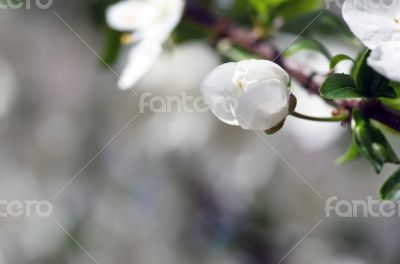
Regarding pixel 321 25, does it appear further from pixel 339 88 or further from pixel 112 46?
pixel 339 88

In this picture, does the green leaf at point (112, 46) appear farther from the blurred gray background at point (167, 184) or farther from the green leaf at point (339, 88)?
the green leaf at point (339, 88)

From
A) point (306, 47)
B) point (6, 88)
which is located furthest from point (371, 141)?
point (6, 88)

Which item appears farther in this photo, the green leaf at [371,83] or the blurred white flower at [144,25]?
the blurred white flower at [144,25]

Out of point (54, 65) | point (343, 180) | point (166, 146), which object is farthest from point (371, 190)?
point (54, 65)

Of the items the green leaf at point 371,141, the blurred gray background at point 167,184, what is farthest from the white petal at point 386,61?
the blurred gray background at point 167,184

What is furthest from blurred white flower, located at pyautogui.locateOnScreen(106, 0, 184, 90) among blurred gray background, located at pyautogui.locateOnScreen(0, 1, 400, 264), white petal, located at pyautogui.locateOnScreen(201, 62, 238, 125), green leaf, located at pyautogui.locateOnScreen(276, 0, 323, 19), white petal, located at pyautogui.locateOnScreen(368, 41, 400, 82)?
blurred gray background, located at pyautogui.locateOnScreen(0, 1, 400, 264)

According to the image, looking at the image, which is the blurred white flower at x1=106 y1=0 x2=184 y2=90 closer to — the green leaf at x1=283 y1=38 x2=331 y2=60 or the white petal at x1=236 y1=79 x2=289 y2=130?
the green leaf at x1=283 y1=38 x2=331 y2=60
